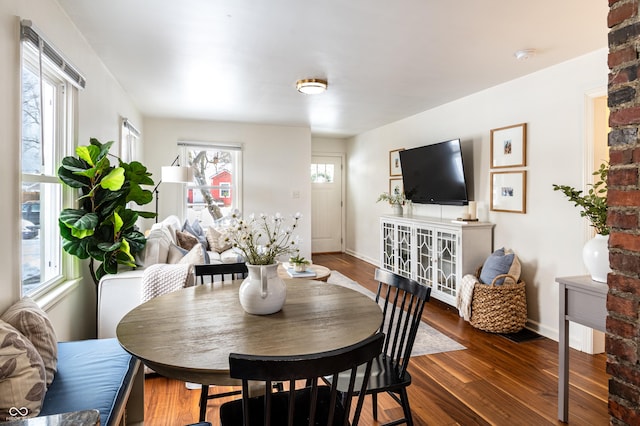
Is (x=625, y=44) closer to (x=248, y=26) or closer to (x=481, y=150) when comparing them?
(x=248, y=26)

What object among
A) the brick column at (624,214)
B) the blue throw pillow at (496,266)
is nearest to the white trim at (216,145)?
the blue throw pillow at (496,266)

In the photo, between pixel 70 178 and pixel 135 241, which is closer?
pixel 70 178

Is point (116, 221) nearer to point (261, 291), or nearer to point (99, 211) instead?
point (99, 211)

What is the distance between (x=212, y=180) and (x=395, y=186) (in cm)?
289

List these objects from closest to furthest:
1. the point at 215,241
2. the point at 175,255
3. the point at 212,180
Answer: the point at 175,255
the point at 215,241
the point at 212,180

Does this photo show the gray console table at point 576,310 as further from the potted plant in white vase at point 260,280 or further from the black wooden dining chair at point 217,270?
the black wooden dining chair at point 217,270

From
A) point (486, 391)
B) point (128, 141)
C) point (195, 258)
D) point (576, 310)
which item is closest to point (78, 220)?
point (195, 258)

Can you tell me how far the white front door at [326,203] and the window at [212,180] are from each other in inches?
76.1

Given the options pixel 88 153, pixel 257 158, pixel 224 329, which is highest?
pixel 257 158

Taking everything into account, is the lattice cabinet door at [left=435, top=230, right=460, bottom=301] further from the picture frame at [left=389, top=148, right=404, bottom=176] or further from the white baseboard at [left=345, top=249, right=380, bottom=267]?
the white baseboard at [left=345, top=249, right=380, bottom=267]

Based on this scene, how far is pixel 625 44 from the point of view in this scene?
4.46 ft

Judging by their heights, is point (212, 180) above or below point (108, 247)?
above

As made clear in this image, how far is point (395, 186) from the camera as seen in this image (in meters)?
5.76

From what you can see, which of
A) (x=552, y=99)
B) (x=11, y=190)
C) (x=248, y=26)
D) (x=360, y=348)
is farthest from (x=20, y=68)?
(x=552, y=99)
